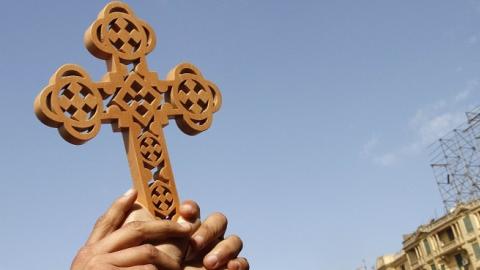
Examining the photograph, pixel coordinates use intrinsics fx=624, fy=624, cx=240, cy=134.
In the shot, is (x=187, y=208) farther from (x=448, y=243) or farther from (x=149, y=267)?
(x=448, y=243)

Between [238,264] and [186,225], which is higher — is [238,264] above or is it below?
below

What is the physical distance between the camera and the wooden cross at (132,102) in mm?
3072

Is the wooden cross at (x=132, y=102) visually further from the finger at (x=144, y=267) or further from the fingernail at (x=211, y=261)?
the finger at (x=144, y=267)

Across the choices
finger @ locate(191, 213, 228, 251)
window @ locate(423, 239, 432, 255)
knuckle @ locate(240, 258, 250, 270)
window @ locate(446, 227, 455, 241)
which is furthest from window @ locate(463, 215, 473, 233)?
finger @ locate(191, 213, 228, 251)

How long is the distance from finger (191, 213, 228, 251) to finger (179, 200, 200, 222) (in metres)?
0.07

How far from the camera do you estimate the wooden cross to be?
3072 mm

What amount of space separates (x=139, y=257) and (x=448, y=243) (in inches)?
1524

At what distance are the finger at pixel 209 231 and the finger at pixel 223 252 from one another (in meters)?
0.05

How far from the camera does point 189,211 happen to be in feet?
10.1

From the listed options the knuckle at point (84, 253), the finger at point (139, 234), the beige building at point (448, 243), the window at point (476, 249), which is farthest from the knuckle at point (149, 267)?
the window at point (476, 249)

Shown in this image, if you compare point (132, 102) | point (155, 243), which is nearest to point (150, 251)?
point (155, 243)

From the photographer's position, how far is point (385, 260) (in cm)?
4553

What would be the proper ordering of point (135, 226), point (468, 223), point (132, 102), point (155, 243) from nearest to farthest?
point (135, 226) → point (155, 243) → point (132, 102) → point (468, 223)

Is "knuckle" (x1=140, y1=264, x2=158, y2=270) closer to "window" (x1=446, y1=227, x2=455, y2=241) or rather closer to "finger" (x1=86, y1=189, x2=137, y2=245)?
"finger" (x1=86, y1=189, x2=137, y2=245)
